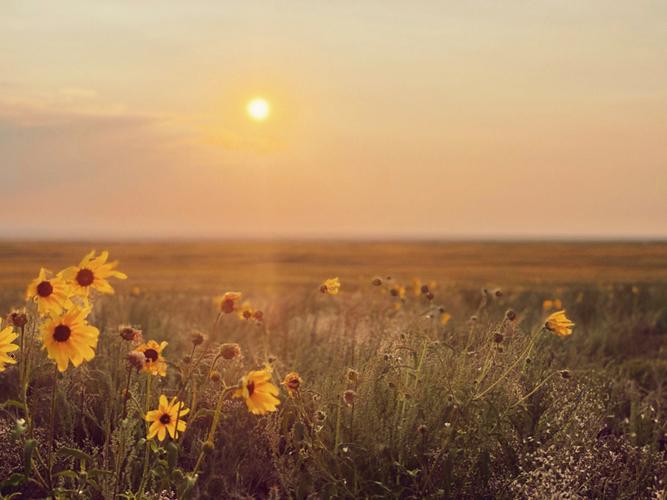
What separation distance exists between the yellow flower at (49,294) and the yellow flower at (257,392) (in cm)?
85

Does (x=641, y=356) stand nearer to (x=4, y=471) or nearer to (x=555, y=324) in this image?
(x=555, y=324)

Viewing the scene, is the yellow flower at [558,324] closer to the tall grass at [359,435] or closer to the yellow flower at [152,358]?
the tall grass at [359,435]

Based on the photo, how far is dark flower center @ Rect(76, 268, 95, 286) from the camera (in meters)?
3.62

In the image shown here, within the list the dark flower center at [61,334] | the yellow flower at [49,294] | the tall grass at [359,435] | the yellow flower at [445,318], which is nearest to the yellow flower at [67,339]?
the dark flower center at [61,334]

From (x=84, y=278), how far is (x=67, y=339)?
38 centimetres

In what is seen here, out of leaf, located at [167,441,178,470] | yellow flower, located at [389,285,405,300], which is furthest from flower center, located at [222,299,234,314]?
yellow flower, located at [389,285,405,300]

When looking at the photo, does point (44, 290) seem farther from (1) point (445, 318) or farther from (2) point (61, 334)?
(1) point (445, 318)

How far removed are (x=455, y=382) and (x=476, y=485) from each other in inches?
22.9

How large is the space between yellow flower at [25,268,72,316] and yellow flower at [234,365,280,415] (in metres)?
0.85

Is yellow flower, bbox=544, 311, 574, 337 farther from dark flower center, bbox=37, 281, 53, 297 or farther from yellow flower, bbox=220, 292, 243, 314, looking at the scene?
dark flower center, bbox=37, 281, 53, 297

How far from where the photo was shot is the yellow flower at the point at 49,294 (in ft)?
11.3

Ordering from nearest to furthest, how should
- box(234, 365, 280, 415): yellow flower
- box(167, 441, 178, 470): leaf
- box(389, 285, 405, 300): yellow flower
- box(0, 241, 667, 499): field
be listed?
box(234, 365, 280, 415): yellow flower → box(167, 441, 178, 470): leaf → box(0, 241, 667, 499): field → box(389, 285, 405, 300): yellow flower

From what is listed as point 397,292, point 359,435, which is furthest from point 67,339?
point 397,292

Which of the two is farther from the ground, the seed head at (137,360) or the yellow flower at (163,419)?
the seed head at (137,360)
